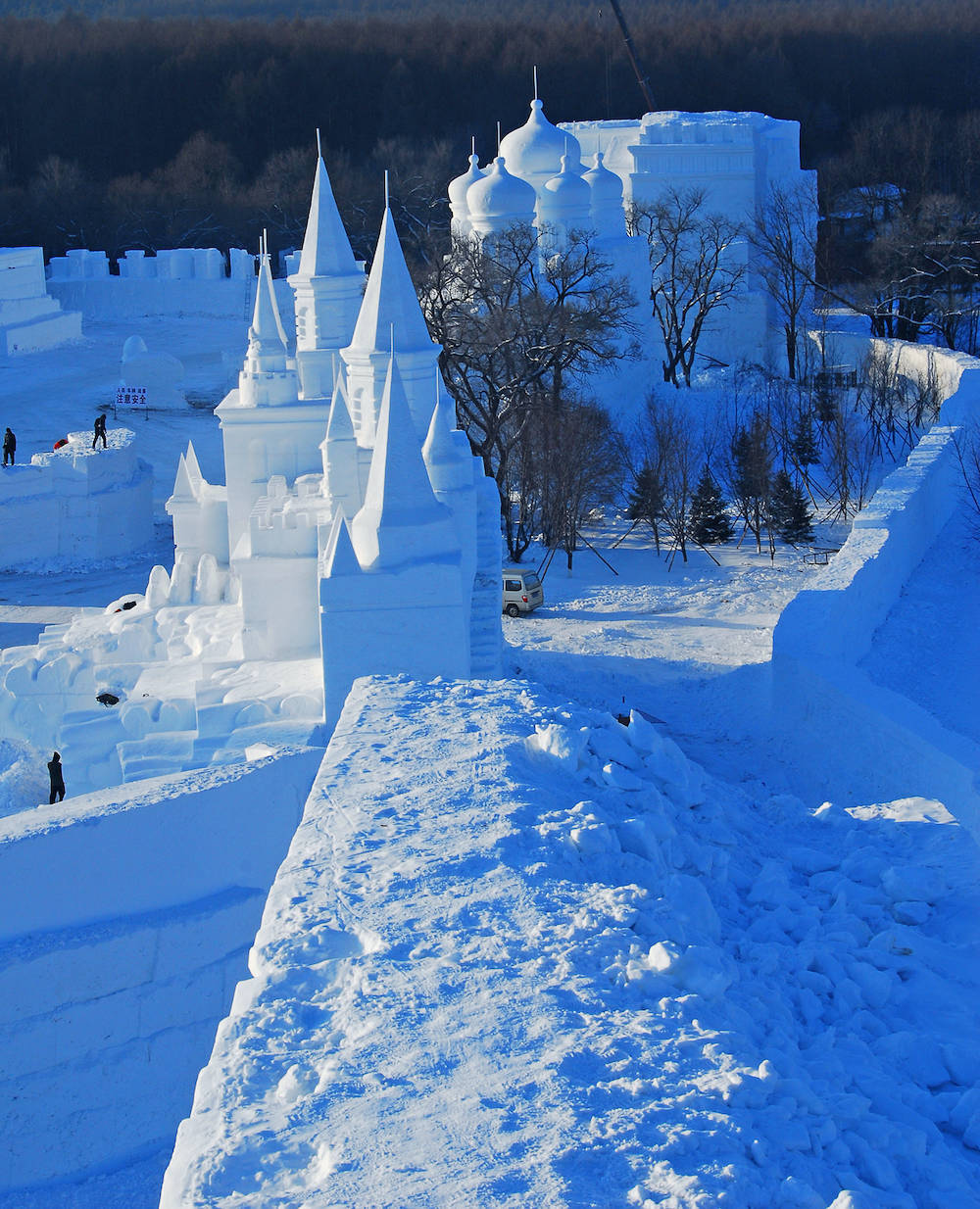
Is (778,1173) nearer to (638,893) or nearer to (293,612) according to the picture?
(638,893)

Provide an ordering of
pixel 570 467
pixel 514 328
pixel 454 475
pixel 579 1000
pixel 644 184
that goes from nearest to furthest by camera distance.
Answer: pixel 579 1000
pixel 454 475
pixel 570 467
pixel 514 328
pixel 644 184

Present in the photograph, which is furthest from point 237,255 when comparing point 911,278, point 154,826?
point 154,826

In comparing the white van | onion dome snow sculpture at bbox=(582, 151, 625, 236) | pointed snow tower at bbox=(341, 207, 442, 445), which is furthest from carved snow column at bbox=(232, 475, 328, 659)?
onion dome snow sculpture at bbox=(582, 151, 625, 236)

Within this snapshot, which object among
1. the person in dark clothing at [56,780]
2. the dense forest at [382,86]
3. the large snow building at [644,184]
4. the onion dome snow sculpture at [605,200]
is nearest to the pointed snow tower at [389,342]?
the person in dark clothing at [56,780]

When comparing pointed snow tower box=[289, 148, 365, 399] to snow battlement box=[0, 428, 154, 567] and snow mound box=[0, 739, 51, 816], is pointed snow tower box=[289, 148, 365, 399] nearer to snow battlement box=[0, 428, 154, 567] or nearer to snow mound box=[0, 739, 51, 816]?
snow mound box=[0, 739, 51, 816]

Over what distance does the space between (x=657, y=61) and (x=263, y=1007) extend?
65.7 m

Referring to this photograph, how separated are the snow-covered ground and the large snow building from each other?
20771 millimetres

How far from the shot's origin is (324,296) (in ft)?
59.5

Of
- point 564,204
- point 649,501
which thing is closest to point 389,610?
point 649,501

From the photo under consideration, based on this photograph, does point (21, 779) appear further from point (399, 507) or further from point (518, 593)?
point (518, 593)

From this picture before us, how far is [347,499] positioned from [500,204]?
14.7 metres

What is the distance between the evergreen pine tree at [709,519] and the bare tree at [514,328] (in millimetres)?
2376

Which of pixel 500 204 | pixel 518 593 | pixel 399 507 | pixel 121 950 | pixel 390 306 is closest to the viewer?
pixel 121 950

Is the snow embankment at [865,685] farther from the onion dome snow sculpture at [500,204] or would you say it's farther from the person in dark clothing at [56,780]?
the onion dome snow sculpture at [500,204]
